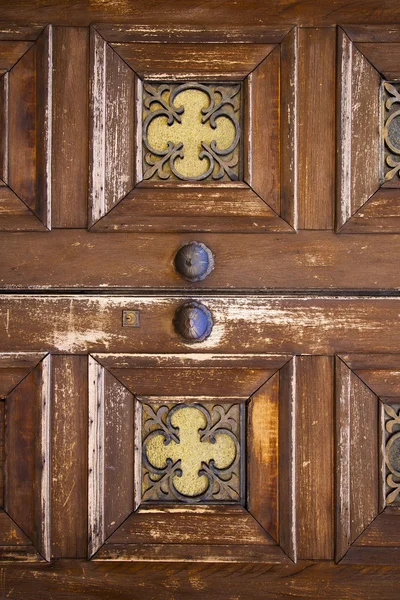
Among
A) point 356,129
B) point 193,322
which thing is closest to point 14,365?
point 193,322

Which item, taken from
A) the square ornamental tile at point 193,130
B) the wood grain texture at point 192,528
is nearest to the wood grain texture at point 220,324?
the square ornamental tile at point 193,130

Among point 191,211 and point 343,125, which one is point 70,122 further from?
point 343,125

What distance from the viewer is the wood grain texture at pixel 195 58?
2.72 feet

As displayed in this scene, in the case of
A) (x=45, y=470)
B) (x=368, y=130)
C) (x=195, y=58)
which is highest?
(x=195, y=58)

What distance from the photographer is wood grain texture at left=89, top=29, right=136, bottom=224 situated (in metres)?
0.83

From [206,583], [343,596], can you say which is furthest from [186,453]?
[343,596]

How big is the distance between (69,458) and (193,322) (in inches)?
10.2

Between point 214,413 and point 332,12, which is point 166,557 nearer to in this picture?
point 214,413

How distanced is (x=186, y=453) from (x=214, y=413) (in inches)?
2.7

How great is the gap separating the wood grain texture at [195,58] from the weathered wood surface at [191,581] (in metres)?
0.69

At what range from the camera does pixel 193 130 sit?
837mm

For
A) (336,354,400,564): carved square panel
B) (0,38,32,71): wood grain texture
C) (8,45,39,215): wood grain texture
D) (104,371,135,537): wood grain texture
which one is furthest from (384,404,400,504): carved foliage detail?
(0,38,32,71): wood grain texture

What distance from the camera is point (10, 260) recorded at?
2.76 feet

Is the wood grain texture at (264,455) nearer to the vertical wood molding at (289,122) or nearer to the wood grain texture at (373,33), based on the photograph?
the vertical wood molding at (289,122)
